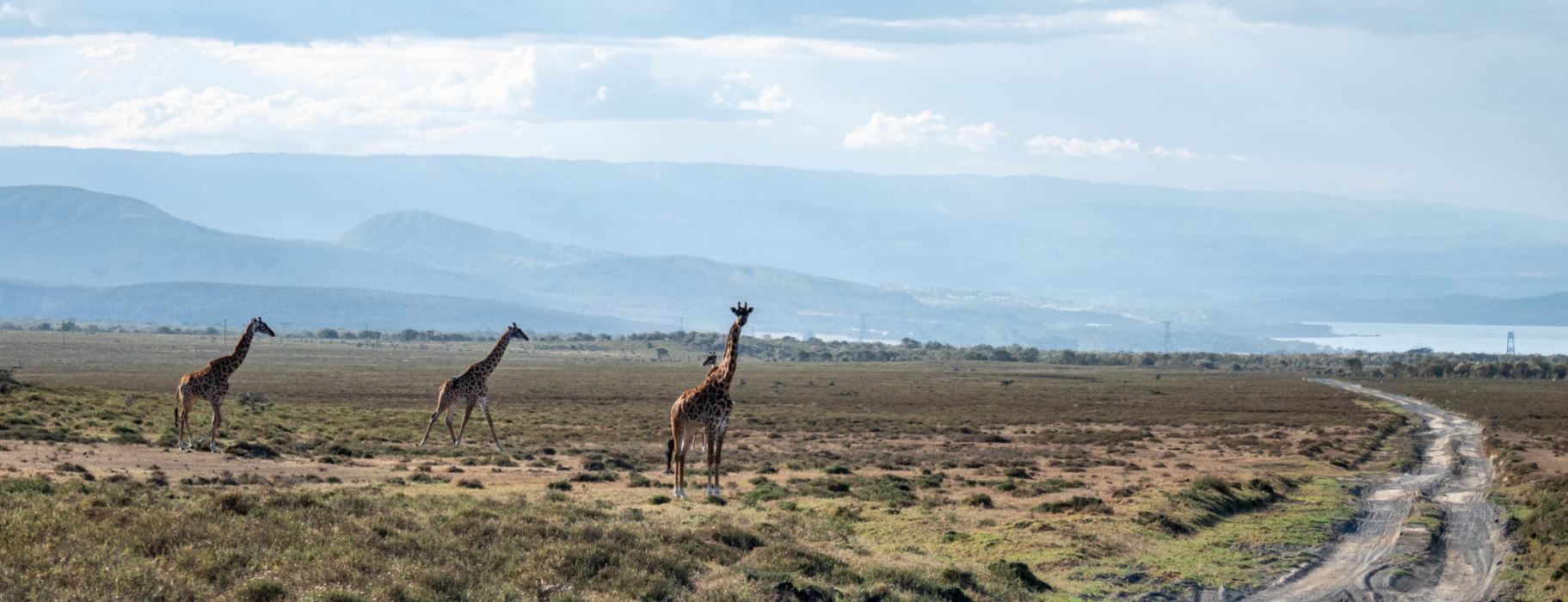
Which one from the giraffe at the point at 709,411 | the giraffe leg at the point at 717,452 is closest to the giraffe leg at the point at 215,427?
the giraffe at the point at 709,411

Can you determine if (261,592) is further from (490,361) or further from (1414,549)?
(490,361)

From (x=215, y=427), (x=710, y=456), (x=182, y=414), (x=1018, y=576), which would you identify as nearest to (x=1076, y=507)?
(x=710, y=456)

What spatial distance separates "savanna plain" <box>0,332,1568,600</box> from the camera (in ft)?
51.0

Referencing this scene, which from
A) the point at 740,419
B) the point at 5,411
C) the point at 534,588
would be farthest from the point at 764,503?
the point at 740,419

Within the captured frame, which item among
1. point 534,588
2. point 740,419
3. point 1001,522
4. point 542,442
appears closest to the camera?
point 534,588

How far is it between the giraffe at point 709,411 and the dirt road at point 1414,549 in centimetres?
872

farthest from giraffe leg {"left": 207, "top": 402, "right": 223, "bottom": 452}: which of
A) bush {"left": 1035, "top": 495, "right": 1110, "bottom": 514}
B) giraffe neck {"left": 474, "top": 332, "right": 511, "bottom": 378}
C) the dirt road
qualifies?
the dirt road

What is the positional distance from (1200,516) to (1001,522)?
12.6ft

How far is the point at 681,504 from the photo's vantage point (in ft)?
76.7

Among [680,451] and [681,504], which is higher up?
[680,451]

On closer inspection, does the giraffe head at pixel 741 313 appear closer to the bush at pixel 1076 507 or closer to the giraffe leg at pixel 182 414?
the bush at pixel 1076 507

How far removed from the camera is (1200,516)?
25.6 meters

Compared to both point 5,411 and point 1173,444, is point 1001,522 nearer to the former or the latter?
point 5,411

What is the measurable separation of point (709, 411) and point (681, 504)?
1.54 m
